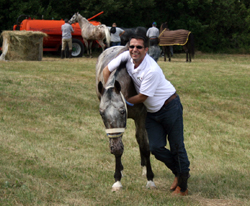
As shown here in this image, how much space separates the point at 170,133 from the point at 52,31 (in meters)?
18.3

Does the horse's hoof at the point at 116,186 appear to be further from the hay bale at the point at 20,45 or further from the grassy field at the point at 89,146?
the hay bale at the point at 20,45

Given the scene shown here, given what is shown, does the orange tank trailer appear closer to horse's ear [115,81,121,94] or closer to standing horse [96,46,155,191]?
standing horse [96,46,155,191]

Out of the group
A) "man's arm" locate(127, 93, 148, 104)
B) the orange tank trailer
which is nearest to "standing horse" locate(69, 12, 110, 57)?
the orange tank trailer

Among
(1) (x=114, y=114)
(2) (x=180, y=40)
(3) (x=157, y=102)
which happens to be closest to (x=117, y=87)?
(1) (x=114, y=114)

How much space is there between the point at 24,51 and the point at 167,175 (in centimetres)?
1346

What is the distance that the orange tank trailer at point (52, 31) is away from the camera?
70.3 ft

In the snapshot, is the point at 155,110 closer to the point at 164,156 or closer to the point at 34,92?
the point at 164,156

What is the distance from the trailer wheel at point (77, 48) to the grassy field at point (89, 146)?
328 inches

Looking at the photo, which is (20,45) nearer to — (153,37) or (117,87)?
(153,37)

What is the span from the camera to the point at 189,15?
1275 inches

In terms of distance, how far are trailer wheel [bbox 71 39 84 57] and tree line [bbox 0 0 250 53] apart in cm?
402

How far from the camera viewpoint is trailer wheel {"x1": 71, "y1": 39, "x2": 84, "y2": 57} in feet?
73.7

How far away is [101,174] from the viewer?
Answer: 5.62 meters

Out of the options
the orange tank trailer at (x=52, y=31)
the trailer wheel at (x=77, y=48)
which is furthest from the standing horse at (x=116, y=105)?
the trailer wheel at (x=77, y=48)
